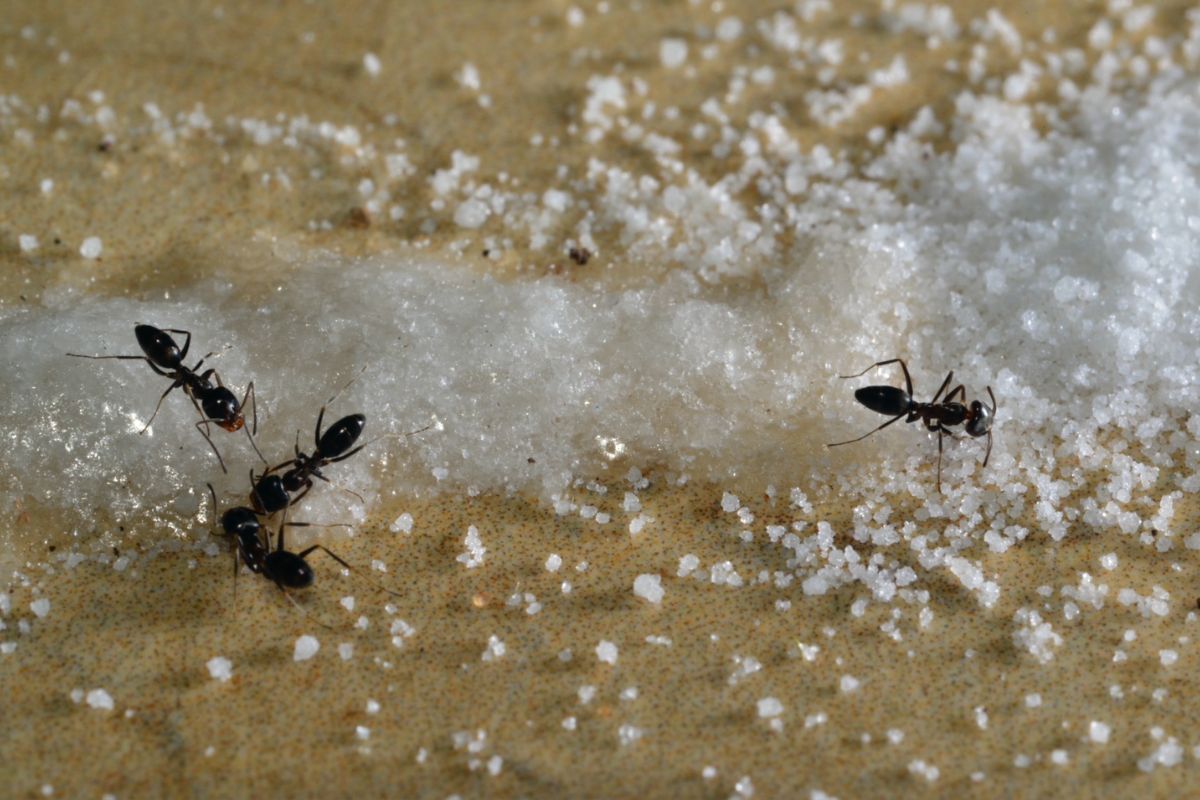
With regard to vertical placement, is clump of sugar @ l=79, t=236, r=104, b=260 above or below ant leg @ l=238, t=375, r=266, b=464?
below

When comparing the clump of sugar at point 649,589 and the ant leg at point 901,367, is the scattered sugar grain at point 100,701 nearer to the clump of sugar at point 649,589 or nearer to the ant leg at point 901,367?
the clump of sugar at point 649,589

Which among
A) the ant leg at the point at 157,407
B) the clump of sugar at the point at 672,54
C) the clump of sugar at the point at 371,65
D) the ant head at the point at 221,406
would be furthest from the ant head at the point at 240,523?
the clump of sugar at the point at 672,54

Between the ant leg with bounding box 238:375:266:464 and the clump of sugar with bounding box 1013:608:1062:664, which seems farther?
the ant leg with bounding box 238:375:266:464

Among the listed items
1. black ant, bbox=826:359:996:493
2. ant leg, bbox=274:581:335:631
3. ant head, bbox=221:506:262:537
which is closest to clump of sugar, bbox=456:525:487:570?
ant leg, bbox=274:581:335:631

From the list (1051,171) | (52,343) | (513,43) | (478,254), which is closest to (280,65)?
(513,43)

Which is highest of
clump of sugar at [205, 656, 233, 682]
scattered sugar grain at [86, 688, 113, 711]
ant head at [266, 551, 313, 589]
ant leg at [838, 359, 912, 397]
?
ant leg at [838, 359, 912, 397]

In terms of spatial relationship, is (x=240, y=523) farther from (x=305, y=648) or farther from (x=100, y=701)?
(x=100, y=701)

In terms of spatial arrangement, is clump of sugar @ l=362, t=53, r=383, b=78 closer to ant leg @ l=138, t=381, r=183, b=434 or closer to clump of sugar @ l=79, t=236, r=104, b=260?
clump of sugar @ l=79, t=236, r=104, b=260

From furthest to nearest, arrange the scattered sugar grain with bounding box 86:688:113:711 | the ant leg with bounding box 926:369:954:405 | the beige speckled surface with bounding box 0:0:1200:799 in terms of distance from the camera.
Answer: the ant leg with bounding box 926:369:954:405
the scattered sugar grain with bounding box 86:688:113:711
the beige speckled surface with bounding box 0:0:1200:799
